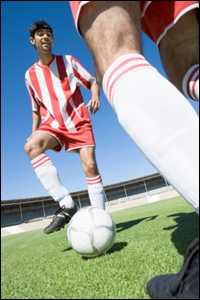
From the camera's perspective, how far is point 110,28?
4.10 ft

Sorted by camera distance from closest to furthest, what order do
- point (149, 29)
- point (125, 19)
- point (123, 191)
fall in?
point (125, 19) → point (149, 29) → point (123, 191)

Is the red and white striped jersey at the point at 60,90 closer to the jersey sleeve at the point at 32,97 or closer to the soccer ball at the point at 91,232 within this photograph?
the jersey sleeve at the point at 32,97

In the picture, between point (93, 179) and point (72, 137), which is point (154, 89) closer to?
point (93, 179)

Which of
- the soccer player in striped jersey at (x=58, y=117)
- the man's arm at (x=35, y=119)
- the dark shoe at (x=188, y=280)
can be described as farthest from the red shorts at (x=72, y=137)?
the dark shoe at (x=188, y=280)

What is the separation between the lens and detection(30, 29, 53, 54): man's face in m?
5.19

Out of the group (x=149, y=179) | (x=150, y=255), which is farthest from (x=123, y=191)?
(x=150, y=255)

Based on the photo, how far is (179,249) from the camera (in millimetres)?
2238

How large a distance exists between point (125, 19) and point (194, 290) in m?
0.90

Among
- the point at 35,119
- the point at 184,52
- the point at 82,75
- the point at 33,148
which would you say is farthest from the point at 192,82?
the point at 35,119

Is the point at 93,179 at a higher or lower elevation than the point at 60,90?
lower

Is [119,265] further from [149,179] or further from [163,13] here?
[149,179]

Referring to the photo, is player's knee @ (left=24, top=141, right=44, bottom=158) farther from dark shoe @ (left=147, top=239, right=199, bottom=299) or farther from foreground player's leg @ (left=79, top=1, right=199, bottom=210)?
dark shoe @ (left=147, top=239, right=199, bottom=299)

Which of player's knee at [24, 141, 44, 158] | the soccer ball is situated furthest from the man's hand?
the soccer ball

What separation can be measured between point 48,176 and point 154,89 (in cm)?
374
